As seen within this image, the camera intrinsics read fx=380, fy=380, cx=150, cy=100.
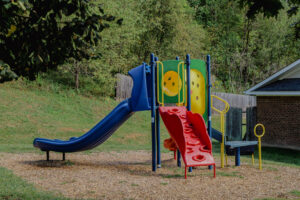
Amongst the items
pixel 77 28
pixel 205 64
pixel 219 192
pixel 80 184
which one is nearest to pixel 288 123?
pixel 205 64

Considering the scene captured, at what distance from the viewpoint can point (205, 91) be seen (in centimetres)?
1030

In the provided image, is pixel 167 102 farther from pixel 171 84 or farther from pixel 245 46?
pixel 245 46

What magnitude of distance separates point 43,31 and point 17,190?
4023mm

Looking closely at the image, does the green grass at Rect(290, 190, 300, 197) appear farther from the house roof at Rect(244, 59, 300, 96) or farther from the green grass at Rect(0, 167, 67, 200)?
the house roof at Rect(244, 59, 300, 96)

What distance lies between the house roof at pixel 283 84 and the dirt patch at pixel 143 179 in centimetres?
533

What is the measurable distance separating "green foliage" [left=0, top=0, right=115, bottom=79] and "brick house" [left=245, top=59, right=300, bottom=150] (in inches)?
487

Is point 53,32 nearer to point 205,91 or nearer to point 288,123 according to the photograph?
point 205,91

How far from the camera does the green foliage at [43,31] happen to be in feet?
13.4

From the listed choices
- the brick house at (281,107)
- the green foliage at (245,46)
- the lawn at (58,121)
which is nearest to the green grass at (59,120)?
the lawn at (58,121)

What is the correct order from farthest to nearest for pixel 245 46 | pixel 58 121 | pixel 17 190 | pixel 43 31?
pixel 245 46
pixel 58 121
pixel 17 190
pixel 43 31

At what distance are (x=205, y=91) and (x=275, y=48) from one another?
3351 cm

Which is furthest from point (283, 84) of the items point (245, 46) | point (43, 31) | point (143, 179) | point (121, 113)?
point (245, 46)

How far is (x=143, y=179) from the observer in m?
8.60

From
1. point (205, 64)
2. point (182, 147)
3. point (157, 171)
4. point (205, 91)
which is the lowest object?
point (157, 171)
